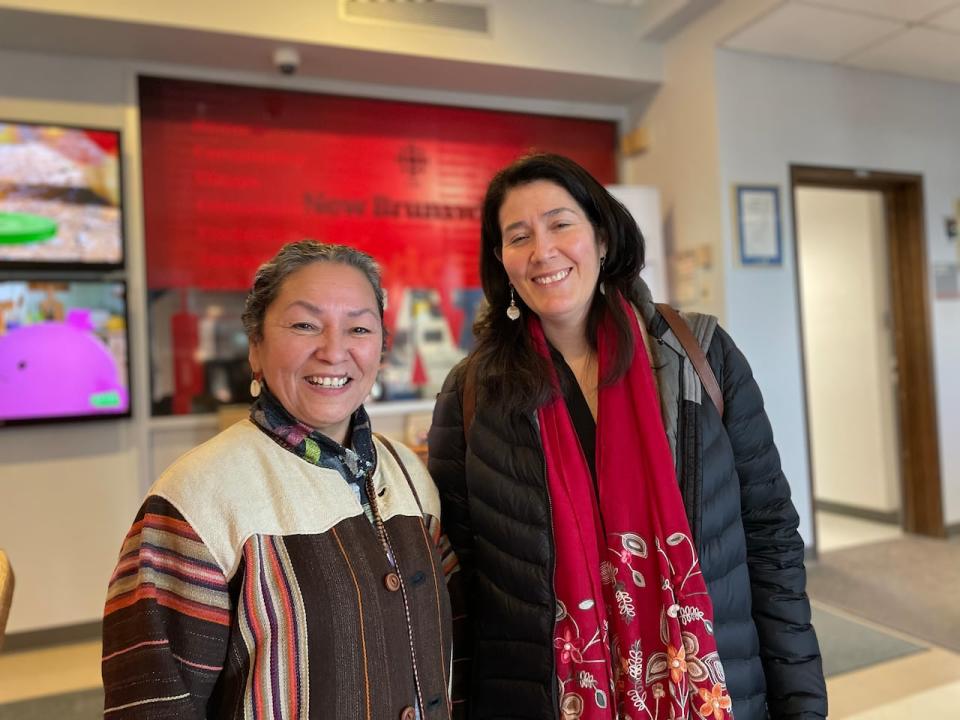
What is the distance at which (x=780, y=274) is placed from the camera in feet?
12.8

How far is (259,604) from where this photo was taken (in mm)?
948

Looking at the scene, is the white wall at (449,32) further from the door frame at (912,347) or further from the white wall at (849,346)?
the white wall at (849,346)

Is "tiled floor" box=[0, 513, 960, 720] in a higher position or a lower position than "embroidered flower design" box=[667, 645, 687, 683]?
lower

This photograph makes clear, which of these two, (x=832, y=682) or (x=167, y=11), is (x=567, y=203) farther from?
(x=167, y=11)

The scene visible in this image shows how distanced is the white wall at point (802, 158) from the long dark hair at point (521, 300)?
262 cm

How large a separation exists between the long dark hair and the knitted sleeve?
1.85ft

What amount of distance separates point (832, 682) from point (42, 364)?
3481mm

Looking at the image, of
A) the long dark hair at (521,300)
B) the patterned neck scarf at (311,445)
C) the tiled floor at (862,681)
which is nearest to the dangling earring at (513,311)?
the long dark hair at (521,300)

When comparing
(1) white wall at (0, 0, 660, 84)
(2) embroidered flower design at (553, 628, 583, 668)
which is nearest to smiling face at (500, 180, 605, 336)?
(2) embroidered flower design at (553, 628, 583, 668)

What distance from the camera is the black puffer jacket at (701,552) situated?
1158mm

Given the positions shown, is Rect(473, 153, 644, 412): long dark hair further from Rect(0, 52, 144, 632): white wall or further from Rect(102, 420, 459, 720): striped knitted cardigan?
Rect(0, 52, 144, 632): white wall

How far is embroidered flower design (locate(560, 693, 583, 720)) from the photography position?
1136 mm

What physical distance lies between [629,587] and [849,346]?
4495 millimetres

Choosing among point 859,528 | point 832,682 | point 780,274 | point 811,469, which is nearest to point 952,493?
point 859,528
